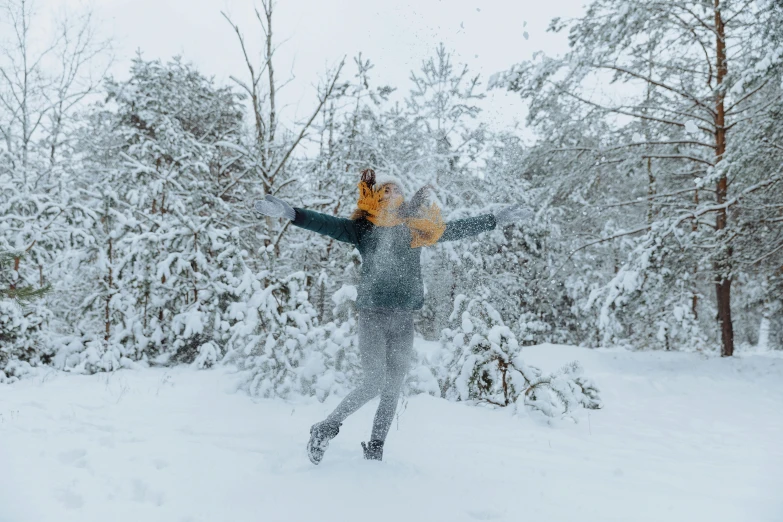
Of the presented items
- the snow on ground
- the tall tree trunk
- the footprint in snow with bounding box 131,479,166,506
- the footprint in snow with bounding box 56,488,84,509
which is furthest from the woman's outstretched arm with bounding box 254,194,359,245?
the tall tree trunk

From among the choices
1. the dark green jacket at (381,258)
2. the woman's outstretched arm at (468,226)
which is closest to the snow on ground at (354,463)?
the dark green jacket at (381,258)

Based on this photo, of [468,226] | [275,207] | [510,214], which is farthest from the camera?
[510,214]

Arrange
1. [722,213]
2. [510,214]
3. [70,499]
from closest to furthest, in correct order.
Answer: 1. [70,499]
2. [510,214]
3. [722,213]

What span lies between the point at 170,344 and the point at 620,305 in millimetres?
7173

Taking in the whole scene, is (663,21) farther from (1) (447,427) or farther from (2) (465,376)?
(1) (447,427)

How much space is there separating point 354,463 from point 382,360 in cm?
57

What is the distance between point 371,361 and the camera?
→ 8.75 ft

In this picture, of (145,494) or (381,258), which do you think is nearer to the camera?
(145,494)

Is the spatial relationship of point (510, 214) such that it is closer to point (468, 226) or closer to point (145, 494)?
point (468, 226)

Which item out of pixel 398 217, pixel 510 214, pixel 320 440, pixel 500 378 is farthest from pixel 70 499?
pixel 500 378

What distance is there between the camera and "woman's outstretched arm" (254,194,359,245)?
252 centimetres

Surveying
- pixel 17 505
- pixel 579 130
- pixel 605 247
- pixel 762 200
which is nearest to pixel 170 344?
pixel 17 505

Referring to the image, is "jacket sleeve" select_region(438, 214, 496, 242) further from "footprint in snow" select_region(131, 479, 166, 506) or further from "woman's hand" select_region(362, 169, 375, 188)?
Answer: "footprint in snow" select_region(131, 479, 166, 506)

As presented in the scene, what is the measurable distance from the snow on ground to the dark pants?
0.30 meters
